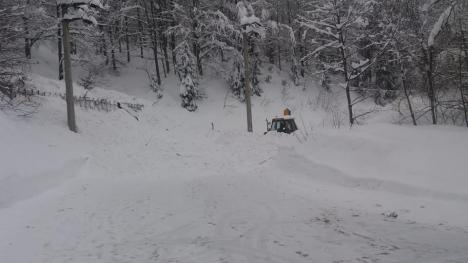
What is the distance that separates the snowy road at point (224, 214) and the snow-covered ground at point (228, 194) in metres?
0.04

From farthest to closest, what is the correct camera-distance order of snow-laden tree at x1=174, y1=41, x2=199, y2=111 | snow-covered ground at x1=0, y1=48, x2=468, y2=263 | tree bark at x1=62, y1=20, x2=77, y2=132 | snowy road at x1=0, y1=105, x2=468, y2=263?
snow-laden tree at x1=174, y1=41, x2=199, y2=111, tree bark at x1=62, y1=20, x2=77, y2=132, snow-covered ground at x1=0, y1=48, x2=468, y2=263, snowy road at x1=0, y1=105, x2=468, y2=263

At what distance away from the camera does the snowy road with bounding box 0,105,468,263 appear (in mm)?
7312

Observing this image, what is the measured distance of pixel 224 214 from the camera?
1026cm

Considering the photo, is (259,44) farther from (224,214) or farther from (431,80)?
(224,214)

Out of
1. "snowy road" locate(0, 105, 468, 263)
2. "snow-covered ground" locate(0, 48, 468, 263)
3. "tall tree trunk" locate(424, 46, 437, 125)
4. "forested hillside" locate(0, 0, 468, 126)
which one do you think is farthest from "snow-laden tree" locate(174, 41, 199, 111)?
"tall tree trunk" locate(424, 46, 437, 125)

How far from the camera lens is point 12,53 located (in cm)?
1766

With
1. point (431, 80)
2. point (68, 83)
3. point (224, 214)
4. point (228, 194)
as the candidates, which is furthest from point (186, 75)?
point (224, 214)

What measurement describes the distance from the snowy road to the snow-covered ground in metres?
0.04

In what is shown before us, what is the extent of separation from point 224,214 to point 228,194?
261cm

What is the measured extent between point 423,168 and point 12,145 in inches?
519

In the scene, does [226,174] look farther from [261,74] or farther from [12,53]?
[261,74]

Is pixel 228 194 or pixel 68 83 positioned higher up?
pixel 68 83

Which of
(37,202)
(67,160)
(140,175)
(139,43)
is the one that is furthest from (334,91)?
(37,202)

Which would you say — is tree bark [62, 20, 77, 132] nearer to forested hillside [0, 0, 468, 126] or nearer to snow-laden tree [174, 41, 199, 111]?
forested hillside [0, 0, 468, 126]
